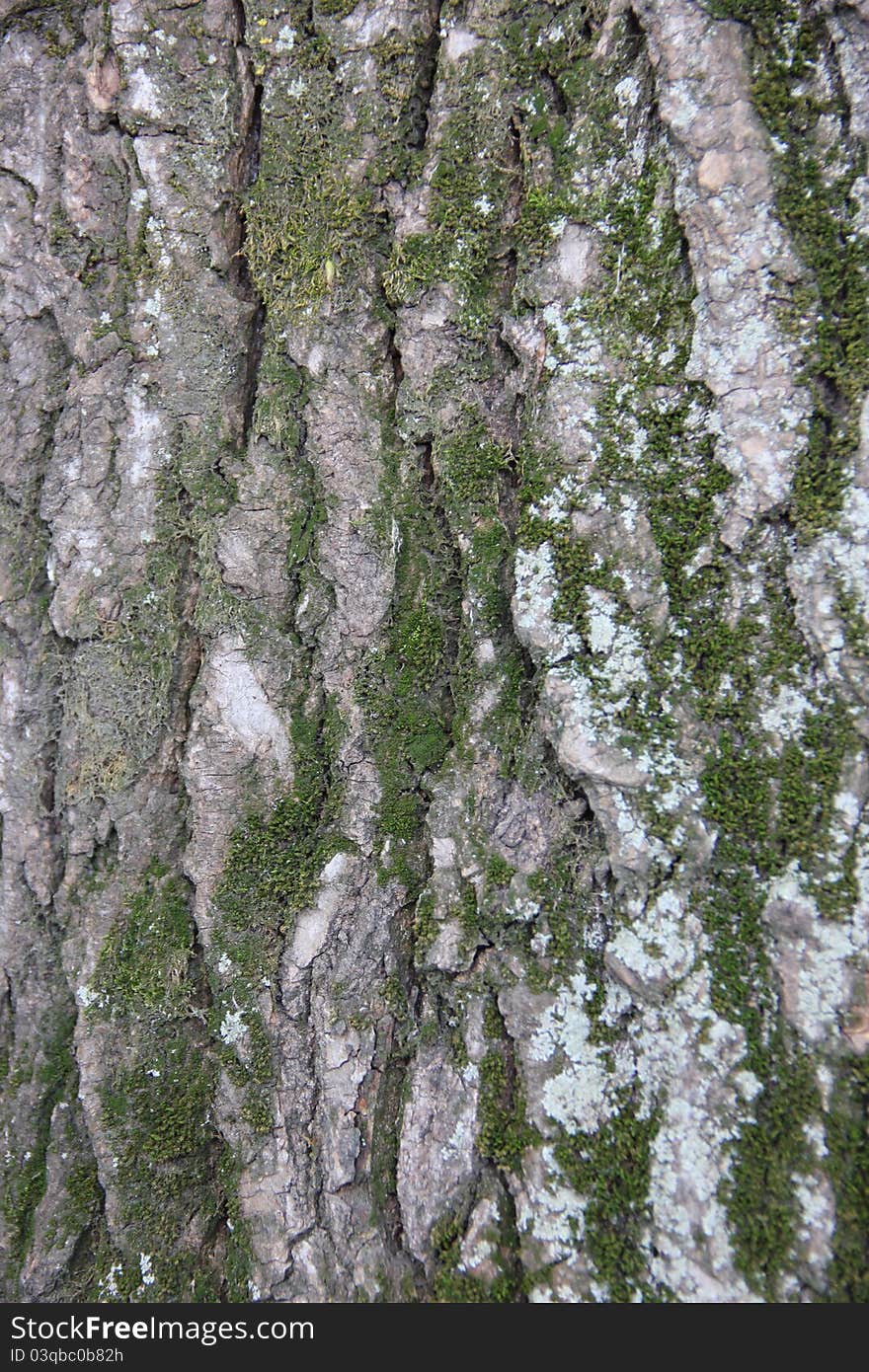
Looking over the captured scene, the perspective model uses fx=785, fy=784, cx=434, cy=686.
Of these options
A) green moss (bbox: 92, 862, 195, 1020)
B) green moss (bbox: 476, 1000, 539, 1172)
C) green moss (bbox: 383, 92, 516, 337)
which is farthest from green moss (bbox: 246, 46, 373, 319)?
green moss (bbox: 476, 1000, 539, 1172)

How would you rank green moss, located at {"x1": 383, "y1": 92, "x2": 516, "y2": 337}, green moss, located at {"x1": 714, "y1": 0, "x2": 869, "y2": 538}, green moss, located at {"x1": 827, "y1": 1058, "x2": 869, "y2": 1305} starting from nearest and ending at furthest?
1. green moss, located at {"x1": 827, "y1": 1058, "x2": 869, "y2": 1305}
2. green moss, located at {"x1": 714, "y1": 0, "x2": 869, "y2": 538}
3. green moss, located at {"x1": 383, "y1": 92, "x2": 516, "y2": 337}

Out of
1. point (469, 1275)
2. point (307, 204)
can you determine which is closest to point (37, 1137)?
point (469, 1275)

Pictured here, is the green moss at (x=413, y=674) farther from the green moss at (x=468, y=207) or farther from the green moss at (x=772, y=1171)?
the green moss at (x=772, y=1171)

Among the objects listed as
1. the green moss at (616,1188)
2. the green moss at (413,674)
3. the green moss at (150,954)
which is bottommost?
the green moss at (616,1188)

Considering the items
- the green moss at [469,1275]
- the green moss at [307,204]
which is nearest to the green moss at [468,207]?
the green moss at [307,204]

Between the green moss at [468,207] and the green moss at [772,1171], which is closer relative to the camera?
the green moss at [772,1171]

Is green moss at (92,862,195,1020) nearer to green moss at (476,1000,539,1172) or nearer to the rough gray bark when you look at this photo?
the rough gray bark

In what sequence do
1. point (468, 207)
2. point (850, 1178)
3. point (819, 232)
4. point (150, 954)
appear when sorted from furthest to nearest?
point (150, 954), point (468, 207), point (819, 232), point (850, 1178)

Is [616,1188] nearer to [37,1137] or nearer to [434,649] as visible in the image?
[434,649]
